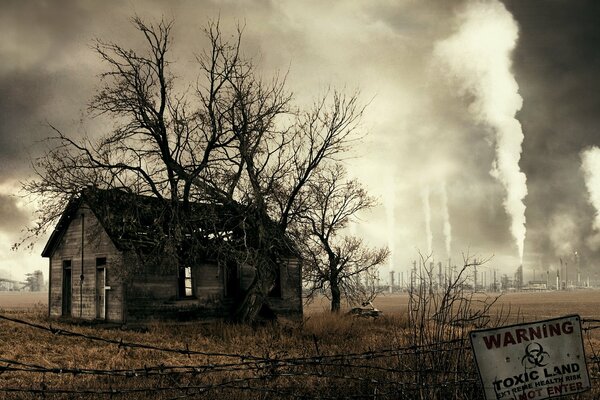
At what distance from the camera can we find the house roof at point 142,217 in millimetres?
20719

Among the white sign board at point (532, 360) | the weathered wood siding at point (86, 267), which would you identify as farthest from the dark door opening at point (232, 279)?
the white sign board at point (532, 360)

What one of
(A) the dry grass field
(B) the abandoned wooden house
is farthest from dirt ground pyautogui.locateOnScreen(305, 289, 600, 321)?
(B) the abandoned wooden house

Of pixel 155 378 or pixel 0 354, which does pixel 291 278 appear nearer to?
pixel 0 354

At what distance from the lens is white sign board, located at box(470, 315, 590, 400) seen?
5.27 meters

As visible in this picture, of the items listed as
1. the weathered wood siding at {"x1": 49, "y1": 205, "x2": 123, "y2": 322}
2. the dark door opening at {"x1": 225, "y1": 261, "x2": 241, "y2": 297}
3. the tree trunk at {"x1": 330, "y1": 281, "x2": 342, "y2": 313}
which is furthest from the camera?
the tree trunk at {"x1": 330, "y1": 281, "x2": 342, "y2": 313}

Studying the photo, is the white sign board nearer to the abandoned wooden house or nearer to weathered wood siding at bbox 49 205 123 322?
the abandoned wooden house

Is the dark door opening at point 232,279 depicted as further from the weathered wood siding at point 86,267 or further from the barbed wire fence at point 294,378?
the barbed wire fence at point 294,378

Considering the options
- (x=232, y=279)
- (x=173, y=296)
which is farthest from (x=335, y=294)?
(x=173, y=296)

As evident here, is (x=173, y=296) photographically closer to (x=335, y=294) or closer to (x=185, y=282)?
(x=185, y=282)

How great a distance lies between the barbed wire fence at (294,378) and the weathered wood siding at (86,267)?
1004 cm

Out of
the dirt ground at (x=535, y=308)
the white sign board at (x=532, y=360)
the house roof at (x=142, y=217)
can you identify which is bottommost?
the dirt ground at (x=535, y=308)

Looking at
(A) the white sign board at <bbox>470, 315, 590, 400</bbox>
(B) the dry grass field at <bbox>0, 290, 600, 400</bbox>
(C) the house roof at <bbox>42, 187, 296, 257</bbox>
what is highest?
(C) the house roof at <bbox>42, 187, 296, 257</bbox>

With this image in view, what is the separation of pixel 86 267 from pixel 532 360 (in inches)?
889

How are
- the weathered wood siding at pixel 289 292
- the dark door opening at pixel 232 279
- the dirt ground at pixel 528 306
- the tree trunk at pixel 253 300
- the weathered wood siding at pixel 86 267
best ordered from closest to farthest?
the weathered wood siding at pixel 86 267 < the tree trunk at pixel 253 300 < the dark door opening at pixel 232 279 < the weathered wood siding at pixel 289 292 < the dirt ground at pixel 528 306
